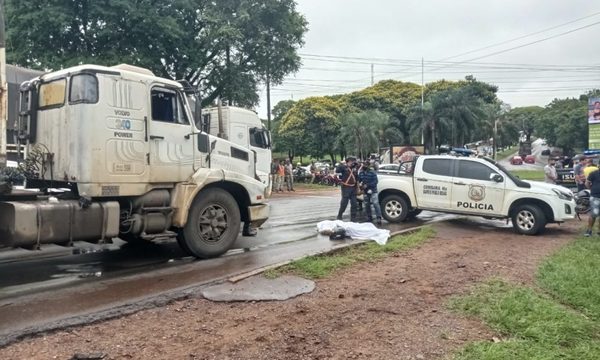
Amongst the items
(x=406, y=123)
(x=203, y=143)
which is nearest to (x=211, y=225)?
(x=203, y=143)

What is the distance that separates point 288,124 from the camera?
48438mm

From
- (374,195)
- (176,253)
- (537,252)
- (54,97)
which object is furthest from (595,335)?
(374,195)

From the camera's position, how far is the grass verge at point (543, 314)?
4223mm

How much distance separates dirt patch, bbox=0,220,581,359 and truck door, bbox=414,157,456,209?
5329 millimetres

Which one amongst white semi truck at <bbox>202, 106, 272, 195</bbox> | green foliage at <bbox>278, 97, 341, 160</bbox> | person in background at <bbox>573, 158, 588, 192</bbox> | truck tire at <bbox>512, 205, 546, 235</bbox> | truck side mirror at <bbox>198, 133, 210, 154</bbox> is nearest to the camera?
truck side mirror at <bbox>198, 133, 210, 154</bbox>

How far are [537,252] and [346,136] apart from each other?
33.2 metres

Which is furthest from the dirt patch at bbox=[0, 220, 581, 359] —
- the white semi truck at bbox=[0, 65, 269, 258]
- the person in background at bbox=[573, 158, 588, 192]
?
the person in background at bbox=[573, 158, 588, 192]

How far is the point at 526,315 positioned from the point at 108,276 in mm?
5227

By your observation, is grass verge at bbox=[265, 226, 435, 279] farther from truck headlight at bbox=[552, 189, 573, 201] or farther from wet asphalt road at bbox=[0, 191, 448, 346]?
truck headlight at bbox=[552, 189, 573, 201]

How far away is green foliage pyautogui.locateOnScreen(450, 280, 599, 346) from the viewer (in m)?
4.62

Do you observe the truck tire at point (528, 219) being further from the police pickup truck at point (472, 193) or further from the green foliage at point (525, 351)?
the green foliage at point (525, 351)

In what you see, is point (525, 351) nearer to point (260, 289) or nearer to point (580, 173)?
point (260, 289)

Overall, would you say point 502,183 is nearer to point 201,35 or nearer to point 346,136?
point 201,35

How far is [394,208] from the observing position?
43.0 ft
